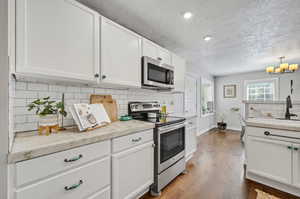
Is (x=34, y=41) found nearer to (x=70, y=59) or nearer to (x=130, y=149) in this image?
(x=70, y=59)

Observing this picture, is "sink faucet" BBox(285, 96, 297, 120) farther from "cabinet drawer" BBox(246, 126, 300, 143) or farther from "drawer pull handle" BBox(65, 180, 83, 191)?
"drawer pull handle" BBox(65, 180, 83, 191)

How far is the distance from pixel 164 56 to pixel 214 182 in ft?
7.07

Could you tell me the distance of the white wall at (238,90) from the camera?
171 inches

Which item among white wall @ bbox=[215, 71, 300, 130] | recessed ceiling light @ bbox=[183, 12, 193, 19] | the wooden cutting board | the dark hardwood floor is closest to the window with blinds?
Answer: white wall @ bbox=[215, 71, 300, 130]

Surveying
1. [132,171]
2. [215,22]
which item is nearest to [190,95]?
[215,22]

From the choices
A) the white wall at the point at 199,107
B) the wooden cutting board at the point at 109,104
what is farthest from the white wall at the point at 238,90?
the wooden cutting board at the point at 109,104

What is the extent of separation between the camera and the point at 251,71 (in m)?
4.96

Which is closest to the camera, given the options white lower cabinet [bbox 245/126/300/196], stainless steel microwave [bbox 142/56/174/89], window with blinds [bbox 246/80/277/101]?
white lower cabinet [bbox 245/126/300/196]

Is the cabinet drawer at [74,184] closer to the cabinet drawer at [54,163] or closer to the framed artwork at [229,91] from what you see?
the cabinet drawer at [54,163]

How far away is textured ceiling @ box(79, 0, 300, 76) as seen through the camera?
147cm

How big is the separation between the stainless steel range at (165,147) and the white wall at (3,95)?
1250mm

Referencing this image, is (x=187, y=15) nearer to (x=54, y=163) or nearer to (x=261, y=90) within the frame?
(x=54, y=163)

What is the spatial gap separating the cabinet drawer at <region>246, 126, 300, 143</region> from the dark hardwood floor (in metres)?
0.71

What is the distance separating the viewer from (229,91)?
18.2ft
